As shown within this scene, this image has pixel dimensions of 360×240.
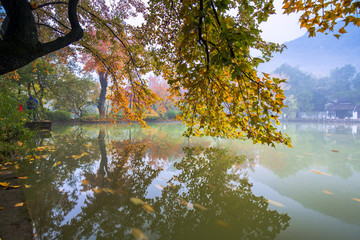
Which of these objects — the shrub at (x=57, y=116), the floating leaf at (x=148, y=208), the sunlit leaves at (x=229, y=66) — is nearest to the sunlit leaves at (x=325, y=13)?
the sunlit leaves at (x=229, y=66)

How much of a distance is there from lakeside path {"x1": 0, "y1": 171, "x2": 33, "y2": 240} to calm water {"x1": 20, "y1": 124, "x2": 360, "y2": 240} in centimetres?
16

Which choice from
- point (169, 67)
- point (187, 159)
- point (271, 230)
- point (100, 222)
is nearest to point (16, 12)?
point (169, 67)

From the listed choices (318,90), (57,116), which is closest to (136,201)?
(57,116)


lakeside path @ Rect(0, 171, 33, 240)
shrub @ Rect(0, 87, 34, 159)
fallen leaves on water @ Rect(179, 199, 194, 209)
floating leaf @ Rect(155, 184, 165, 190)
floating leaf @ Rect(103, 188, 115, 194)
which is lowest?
fallen leaves on water @ Rect(179, 199, 194, 209)

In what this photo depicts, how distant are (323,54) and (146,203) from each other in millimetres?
146245

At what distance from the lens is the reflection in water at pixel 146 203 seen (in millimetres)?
1543

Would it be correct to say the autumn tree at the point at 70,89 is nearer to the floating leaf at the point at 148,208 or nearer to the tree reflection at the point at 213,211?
the tree reflection at the point at 213,211

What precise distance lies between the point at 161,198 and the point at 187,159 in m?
1.86

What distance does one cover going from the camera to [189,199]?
2113 mm

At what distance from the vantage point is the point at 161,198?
2.12m

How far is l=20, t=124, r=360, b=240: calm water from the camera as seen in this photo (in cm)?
157

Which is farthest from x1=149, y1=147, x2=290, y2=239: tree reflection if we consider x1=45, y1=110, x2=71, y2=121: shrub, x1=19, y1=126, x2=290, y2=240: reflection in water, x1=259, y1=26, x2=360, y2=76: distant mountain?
x1=259, y1=26, x2=360, y2=76: distant mountain

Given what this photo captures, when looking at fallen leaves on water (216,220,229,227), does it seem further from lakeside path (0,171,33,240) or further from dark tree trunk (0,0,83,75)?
dark tree trunk (0,0,83,75)

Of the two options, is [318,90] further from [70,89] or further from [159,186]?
[159,186]
